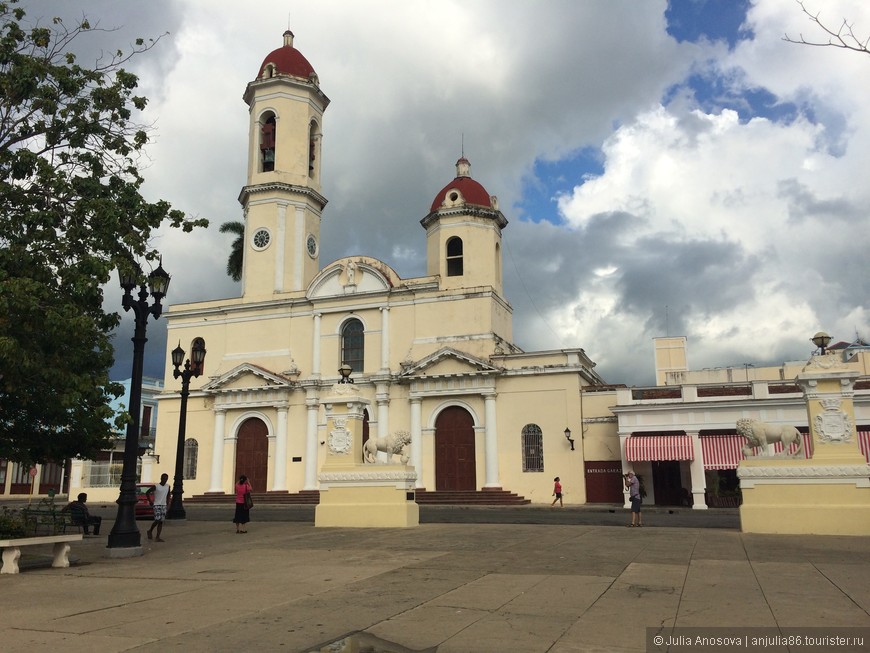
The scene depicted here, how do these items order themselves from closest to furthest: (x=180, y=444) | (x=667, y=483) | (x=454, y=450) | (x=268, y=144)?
(x=180, y=444)
(x=667, y=483)
(x=454, y=450)
(x=268, y=144)

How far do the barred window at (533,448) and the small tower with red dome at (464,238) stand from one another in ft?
22.5

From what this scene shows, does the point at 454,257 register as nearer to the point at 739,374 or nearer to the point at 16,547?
the point at 739,374

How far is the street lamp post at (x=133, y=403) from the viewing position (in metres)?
11.8

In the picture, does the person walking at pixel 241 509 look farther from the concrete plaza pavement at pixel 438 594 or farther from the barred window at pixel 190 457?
the barred window at pixel 190 457

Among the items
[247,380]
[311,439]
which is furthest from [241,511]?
[247,380]

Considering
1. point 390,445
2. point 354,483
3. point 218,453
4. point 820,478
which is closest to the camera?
point 820,478

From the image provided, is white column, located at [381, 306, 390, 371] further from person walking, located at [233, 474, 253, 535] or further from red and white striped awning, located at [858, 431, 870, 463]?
red and white striped awning, located at [858, 431, 870, 463]

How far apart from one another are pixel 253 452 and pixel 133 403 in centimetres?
2254

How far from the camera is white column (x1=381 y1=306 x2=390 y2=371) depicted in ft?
107

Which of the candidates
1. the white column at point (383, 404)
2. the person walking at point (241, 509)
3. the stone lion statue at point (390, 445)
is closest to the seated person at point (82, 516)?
the person walking at point (241, 509)

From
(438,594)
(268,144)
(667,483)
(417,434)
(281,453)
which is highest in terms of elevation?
(268,144)

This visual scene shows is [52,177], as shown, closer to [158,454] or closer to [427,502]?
[427,502]

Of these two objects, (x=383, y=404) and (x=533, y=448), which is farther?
(x=383, y=404)

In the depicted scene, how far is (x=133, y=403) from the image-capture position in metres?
12.3
